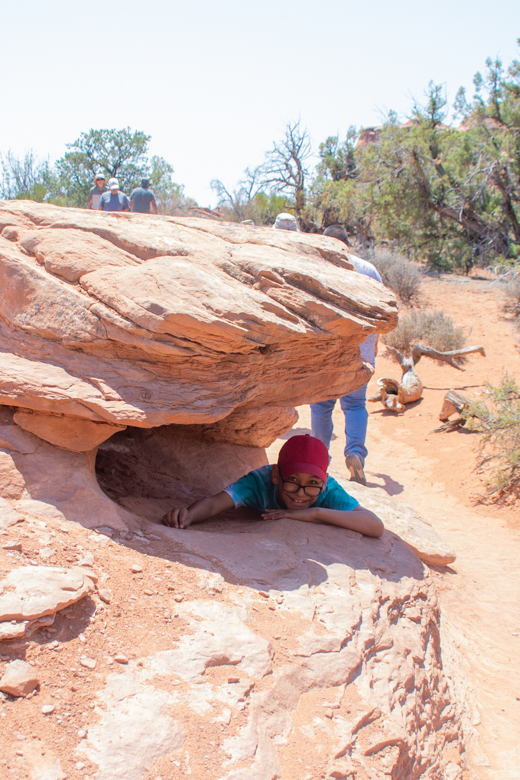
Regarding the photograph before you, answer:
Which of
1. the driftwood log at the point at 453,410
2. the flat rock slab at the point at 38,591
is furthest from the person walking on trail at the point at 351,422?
the driftwood log at the point at 453,410

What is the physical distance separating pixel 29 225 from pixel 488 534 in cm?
458

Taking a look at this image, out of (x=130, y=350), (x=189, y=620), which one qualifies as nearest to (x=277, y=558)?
(x=189, y=620)

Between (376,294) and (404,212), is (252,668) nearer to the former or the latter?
(376,294)

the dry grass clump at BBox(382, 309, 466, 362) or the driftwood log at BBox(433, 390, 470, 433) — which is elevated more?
the dry grass clump at BBox(382, 309, 466, 362)

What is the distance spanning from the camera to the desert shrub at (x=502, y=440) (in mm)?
5814

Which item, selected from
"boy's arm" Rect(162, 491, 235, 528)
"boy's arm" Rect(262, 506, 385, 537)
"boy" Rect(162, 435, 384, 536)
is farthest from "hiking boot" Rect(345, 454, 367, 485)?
"boy's arm" Rect(162, 491, 235, 528)

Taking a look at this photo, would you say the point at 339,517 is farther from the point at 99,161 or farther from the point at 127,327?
the point at 99,161

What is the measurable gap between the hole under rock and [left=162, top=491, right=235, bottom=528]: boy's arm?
0.09 metres

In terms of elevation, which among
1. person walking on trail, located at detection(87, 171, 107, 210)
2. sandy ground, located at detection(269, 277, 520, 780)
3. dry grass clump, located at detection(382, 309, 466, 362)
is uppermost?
person walking on trail, located at detection(87, 171, 107, 210)

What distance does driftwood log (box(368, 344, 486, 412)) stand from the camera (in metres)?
9.30

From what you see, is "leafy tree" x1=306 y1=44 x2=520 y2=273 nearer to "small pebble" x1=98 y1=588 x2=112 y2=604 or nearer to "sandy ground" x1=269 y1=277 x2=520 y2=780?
"sandy ground" x1=269 y1=277 x2=520 y2=780

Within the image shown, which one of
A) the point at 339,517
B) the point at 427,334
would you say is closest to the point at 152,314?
the point at 339,517

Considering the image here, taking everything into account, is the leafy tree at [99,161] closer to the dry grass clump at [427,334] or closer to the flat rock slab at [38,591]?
the dry grass clump at [427,334]

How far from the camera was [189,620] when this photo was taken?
2.05 metres
